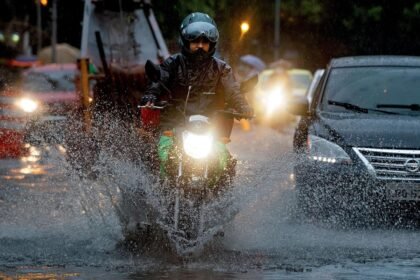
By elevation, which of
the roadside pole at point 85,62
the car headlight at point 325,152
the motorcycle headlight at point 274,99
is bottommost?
the car headlight at point 325,152

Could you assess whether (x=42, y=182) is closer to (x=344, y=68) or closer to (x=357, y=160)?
(x=344, y=68)

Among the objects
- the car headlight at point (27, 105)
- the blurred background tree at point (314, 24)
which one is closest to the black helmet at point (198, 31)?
the car headlight at point (27, 105)

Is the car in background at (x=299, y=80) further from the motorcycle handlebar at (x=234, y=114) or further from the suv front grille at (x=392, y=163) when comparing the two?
the motorcycle handlebar at (x=234, y=114)

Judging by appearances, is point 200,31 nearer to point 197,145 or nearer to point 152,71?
point 152,71

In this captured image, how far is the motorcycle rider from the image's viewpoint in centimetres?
902

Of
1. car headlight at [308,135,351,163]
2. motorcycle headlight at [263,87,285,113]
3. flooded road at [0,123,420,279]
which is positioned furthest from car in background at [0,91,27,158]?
motorcycle headlight at [263,87,285,113]

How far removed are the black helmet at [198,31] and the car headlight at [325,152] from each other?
2059 mm

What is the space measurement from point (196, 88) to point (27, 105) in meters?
9.85

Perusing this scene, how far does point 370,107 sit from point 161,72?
10.3 ft

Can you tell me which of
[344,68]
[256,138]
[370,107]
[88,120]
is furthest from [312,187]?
[256,138]

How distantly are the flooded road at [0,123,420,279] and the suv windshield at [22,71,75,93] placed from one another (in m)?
10.1

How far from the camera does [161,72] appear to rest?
9.24m

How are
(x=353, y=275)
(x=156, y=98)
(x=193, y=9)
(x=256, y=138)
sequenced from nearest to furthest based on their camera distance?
(x=353, y=275)
(x=156, y=98)
(x=256, y=138)
(x=193, y=9)

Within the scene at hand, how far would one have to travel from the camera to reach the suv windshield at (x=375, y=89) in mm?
11812
